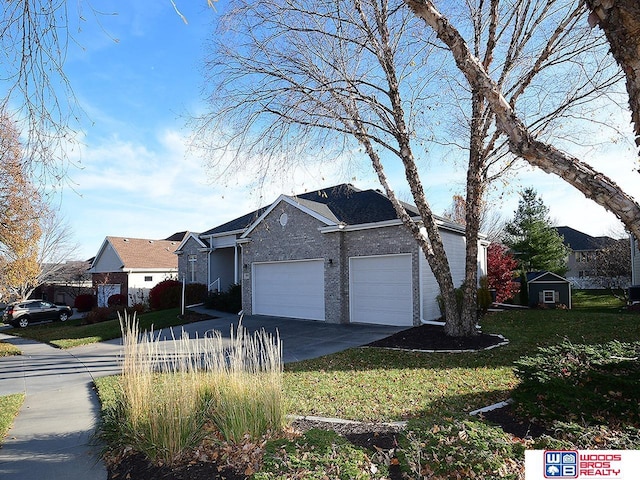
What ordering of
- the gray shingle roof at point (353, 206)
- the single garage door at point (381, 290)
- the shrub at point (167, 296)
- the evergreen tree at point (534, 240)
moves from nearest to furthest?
the single garage door at point (381, 290) < the gray shingle roof at point (353, 206) < the shrub at point (167, 296) < the evergreen tree at point (534, 240)

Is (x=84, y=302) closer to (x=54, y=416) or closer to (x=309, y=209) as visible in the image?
(x=309, y=209)

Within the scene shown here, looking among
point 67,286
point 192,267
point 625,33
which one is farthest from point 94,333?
point 67,286

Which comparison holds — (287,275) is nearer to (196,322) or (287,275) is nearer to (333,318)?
(333,318)

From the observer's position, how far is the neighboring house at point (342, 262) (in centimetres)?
1373

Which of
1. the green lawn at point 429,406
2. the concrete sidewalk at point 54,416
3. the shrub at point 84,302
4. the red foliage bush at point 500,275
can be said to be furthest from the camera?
the shrub at point 84,302

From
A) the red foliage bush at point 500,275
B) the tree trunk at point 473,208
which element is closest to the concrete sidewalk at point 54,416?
the tree trunk at point 473,208

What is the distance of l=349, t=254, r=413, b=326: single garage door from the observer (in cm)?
1366

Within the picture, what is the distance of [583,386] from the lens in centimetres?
454

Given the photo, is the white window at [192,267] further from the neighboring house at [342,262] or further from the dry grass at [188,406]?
the dry grass at [188,406]

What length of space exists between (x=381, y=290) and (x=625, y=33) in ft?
37.7

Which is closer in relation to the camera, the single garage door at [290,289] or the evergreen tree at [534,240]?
the single garage door at [290,289]

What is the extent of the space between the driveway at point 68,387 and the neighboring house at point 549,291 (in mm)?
9585

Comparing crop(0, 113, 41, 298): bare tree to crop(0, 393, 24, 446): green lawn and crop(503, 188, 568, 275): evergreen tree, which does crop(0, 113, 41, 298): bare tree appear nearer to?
crop(0, 393, 24, 446): green lawn

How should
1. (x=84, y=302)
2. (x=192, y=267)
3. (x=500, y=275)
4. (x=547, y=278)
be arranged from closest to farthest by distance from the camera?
(x=547, y=278), (x=500, y=275), (x=192, y=267), (x=84, y=302)
